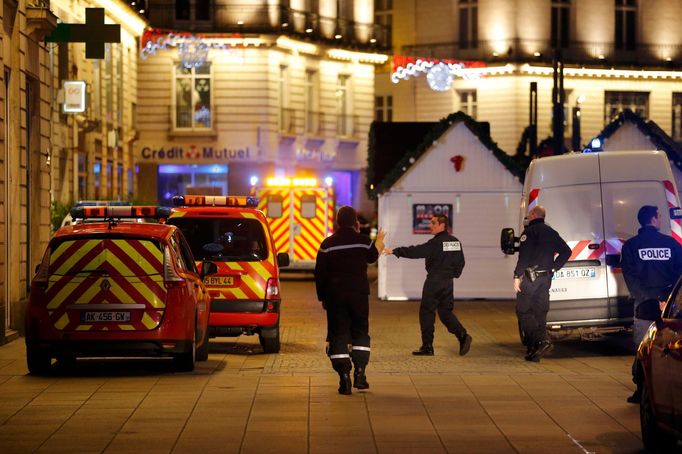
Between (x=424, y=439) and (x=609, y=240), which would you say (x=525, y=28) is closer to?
(x=609, y=240)

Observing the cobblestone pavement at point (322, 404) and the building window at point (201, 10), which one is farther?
the building window at point (201, 10)

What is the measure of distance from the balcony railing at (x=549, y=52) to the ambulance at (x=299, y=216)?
28295mm

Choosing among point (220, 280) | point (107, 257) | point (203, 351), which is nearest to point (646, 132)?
point (220, 280)

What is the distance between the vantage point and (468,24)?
6569cm

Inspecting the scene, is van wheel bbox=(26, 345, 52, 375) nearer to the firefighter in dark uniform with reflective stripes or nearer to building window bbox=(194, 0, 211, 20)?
the firefighter in dark uniform with reflective stripes

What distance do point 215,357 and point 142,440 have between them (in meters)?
6.99

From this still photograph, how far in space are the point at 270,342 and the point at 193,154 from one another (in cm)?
3592

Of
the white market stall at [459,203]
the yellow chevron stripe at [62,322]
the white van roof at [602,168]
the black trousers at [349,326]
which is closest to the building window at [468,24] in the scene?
the white market stall at [459,203]

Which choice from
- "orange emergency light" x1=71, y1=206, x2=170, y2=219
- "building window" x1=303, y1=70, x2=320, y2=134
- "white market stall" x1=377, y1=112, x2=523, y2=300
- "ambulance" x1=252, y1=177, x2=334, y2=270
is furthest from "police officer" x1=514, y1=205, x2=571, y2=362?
"building window" x1=303, y1=70, x2=320, y2=134

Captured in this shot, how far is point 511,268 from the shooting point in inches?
1178

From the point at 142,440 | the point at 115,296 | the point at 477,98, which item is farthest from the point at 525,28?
the point at 142,440

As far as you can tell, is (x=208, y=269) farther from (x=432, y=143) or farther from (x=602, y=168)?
(x=432, y=143)

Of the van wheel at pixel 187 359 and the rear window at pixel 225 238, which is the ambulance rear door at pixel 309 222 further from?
the van wheel at pixel 187 359

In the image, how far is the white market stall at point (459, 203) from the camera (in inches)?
1159
